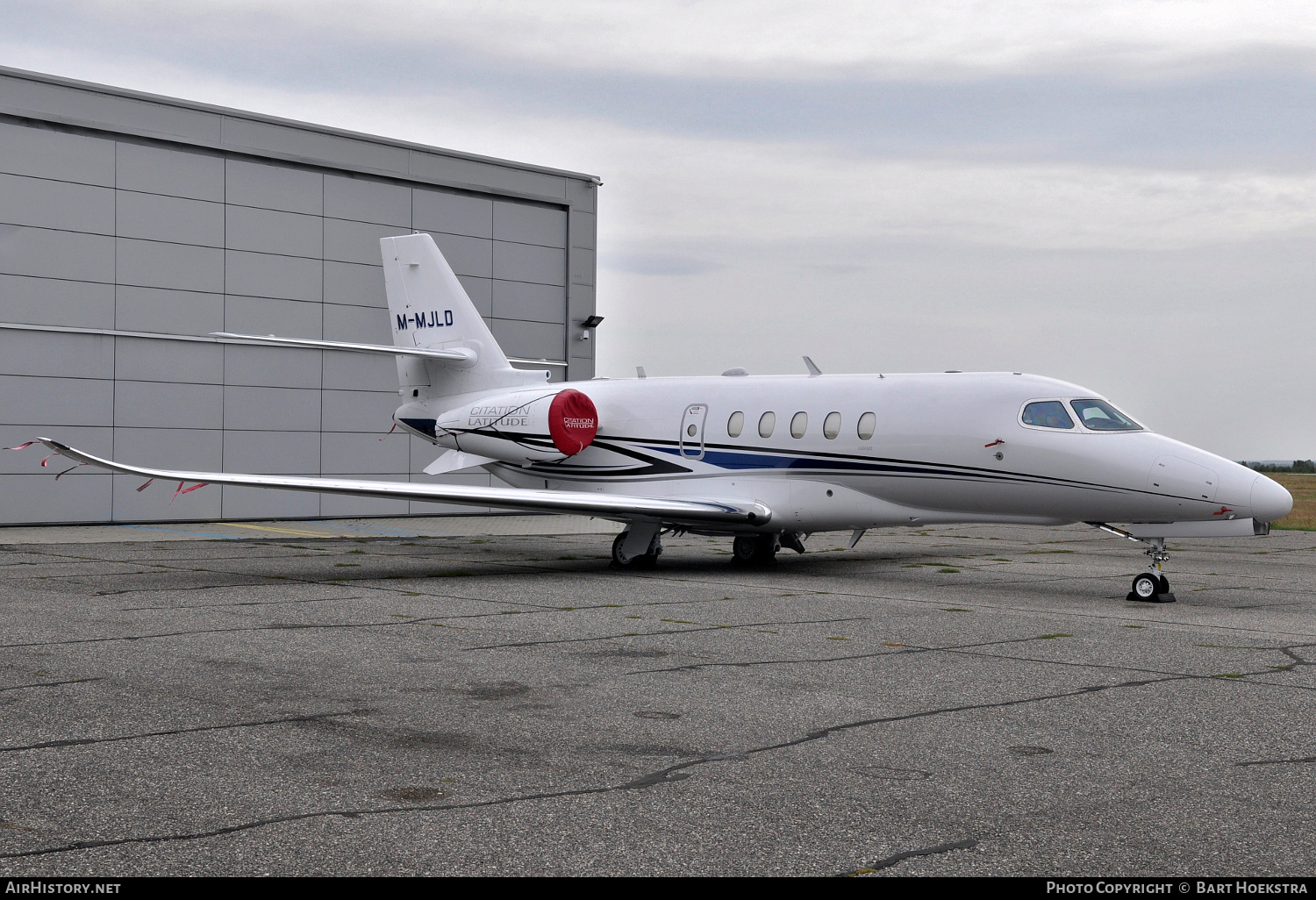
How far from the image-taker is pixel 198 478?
1430 cm

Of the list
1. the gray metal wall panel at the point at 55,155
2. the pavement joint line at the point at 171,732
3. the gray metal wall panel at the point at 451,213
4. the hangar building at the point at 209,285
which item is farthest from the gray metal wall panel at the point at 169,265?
the pavement joint line at the point at 171,732

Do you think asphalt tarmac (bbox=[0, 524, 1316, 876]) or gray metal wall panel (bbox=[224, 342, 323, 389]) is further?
gray metal wall panel (bbox=[224, 342, 323, 389])

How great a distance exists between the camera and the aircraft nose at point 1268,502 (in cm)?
1206

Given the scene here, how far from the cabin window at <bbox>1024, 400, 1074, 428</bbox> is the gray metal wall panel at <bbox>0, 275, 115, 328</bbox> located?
17396 millimetres

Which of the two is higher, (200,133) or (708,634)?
(200,133)

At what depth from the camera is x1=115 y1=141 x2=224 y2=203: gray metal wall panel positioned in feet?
77.0

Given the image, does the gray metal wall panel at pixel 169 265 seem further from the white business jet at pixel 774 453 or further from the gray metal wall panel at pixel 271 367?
the white business jet at pixel 774 453

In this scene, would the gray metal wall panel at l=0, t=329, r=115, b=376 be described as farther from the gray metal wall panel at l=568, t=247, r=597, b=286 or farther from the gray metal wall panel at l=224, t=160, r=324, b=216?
the gray metal wall panel at l=568, t=247, r=597, b=286

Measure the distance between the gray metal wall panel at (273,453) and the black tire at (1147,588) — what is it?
17.9 meters

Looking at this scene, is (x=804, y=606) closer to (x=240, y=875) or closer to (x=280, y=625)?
(x=280, y=625)

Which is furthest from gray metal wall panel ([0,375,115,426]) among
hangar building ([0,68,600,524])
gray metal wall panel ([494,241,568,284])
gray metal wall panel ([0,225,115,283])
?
gray metal wall panel ([494,241,568,284])

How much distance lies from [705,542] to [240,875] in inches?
731

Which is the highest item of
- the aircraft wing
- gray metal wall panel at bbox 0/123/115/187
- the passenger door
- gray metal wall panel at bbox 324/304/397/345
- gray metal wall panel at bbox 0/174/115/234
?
gray metal wall panel at bbox 0/123/115/187

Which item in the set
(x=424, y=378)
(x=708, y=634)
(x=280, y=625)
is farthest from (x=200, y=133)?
(x=708, y=634)
